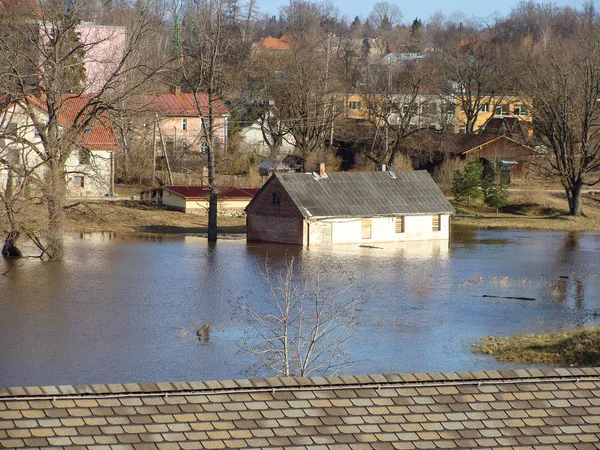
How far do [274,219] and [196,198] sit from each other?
8881 millimetres

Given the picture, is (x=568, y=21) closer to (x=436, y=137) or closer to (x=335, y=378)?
(x=436, y=137)

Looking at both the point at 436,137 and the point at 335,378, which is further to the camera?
the point at 436,137

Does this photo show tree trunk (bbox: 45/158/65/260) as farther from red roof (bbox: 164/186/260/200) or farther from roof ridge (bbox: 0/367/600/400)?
roof ridge (bbox: 0/367/600/400)

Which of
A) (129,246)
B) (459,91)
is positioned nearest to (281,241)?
(129,246)

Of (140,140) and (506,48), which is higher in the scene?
(506,48)

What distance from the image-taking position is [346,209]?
43.7m

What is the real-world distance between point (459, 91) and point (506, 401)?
71.5 meters

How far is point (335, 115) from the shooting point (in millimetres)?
63438

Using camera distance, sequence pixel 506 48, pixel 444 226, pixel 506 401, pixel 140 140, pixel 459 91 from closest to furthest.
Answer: pixel 506 401, pixel 444 226, pixel 140 140, pixel 459 91, pixel 506 48

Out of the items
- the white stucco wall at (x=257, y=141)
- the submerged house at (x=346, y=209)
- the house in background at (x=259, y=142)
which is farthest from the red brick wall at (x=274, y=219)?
the white stucco wall at (x=257, y=141)

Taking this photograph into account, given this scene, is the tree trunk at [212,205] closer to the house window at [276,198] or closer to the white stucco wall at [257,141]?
the house window at [276,198]

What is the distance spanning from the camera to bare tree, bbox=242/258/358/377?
20016 millimetres

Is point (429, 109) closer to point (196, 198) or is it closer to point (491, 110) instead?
point (491, 110)

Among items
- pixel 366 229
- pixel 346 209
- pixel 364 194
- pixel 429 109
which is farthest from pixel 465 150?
pixel 346 209
